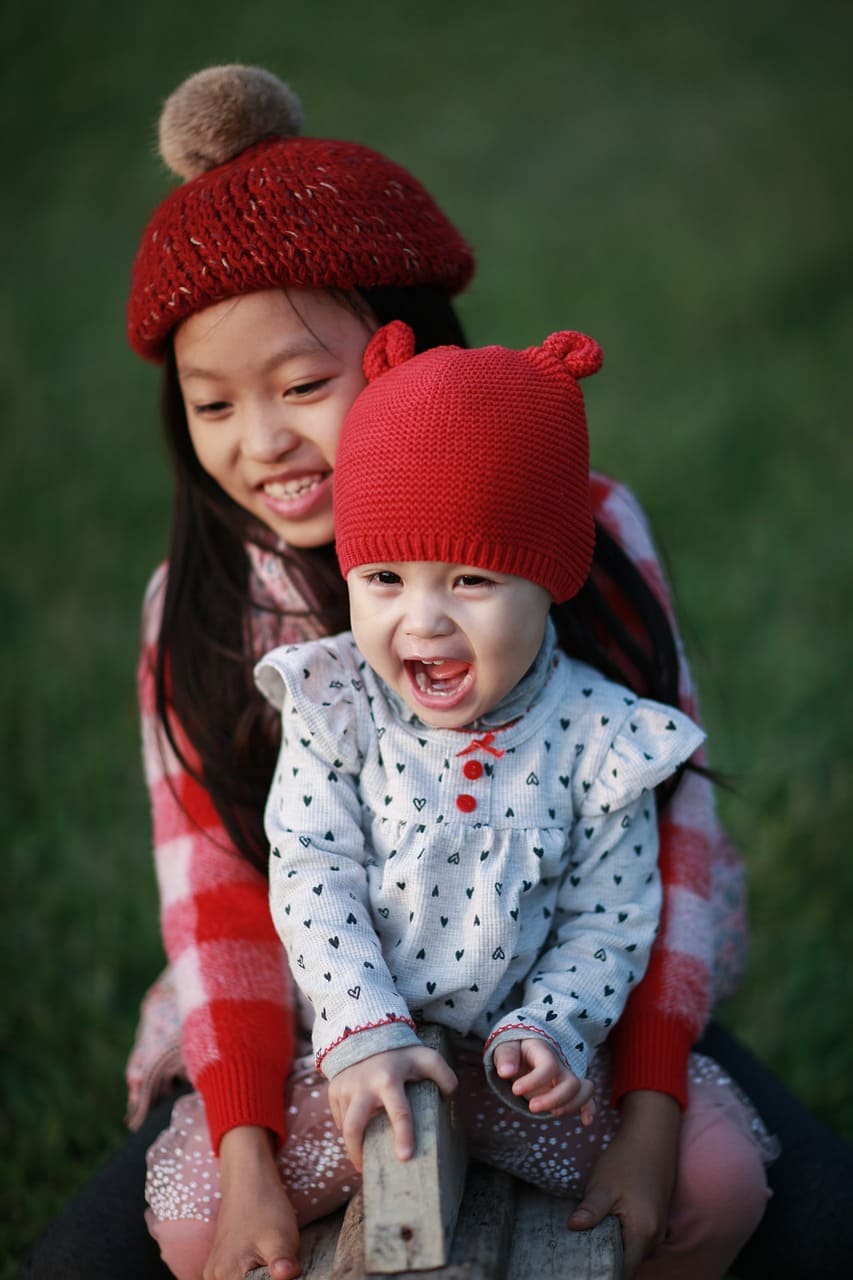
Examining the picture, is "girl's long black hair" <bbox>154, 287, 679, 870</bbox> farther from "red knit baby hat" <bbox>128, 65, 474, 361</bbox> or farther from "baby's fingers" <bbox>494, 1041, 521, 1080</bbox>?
"baby's fingers" <bbox>494, 1041, 521, 1080</bbox>

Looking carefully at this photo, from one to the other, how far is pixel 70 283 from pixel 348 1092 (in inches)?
257

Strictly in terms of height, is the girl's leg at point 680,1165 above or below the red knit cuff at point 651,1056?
below

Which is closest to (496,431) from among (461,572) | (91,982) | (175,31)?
(461,572)

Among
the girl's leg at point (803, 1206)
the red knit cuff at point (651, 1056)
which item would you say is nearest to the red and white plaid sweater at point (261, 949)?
the red knit cuff at point (651, 1056)

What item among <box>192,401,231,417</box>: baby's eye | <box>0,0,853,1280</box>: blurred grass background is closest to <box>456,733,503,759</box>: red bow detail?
<box>192,401,231,417</box>: baby's eye

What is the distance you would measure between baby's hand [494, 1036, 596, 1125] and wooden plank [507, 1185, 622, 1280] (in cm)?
17

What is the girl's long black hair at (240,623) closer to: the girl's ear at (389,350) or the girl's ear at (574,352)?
the girl's ear at (389,350)

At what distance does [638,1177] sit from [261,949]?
2.07 ft

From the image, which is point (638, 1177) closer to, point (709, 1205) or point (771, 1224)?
point (709, 1205)

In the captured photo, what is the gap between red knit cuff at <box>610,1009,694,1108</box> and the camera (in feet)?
5.78

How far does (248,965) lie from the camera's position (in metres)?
1.95

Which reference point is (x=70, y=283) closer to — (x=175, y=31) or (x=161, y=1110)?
(x=175, y=31)

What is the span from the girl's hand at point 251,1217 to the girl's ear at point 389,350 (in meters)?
1.00

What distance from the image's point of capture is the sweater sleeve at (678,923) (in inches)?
70.2
